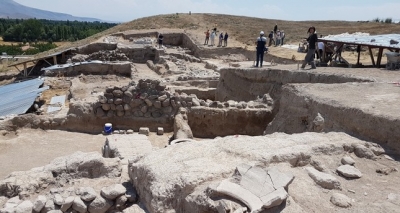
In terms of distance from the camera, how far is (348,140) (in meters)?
5.19

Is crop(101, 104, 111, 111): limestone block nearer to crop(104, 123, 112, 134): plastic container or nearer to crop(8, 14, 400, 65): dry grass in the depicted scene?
crop(104, 123, 112, 134): plastic container

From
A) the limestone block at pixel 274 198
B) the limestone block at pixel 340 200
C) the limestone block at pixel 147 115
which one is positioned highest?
the limestone block at pixel 274 198

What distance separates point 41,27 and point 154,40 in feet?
168

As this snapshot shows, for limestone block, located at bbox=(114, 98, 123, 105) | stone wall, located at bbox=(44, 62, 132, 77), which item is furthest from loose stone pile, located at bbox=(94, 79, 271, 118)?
stone wall, located at bbox=(44, 62, 132, 77)

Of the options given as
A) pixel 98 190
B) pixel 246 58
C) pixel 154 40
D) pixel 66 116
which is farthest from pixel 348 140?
pixel 154 40

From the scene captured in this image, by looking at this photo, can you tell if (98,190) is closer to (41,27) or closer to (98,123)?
(98,123)

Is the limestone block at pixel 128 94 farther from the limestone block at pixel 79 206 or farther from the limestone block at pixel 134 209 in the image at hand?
the limestone block at pixel 134 209

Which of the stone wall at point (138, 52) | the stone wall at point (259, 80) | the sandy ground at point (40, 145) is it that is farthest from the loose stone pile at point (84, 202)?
the stone wall at point (138, 52)

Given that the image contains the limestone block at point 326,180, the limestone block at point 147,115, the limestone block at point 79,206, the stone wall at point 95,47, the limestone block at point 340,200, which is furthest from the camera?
the stone wall at point 95,47

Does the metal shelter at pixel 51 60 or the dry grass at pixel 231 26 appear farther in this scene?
the dry grass at pixel 231 26

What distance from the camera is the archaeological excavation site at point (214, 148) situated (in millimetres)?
3738

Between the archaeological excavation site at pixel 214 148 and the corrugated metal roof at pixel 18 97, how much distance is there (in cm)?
6

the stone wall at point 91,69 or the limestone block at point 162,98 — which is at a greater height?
the limestone block at point 162,98

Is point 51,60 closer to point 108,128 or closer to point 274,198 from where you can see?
point 108,128
